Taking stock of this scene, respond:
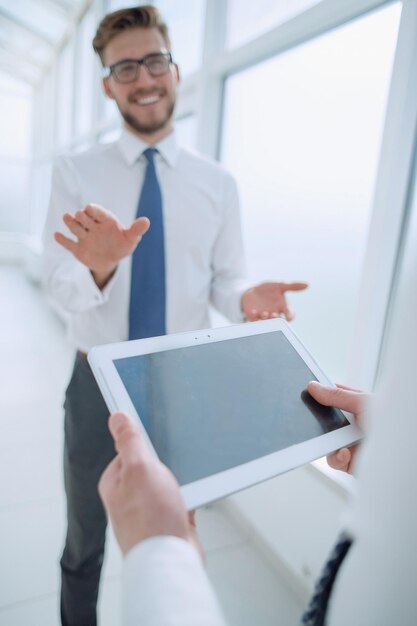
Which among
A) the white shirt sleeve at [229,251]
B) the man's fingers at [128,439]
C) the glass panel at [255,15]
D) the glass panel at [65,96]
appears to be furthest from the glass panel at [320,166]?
the glass panel at [65,96]

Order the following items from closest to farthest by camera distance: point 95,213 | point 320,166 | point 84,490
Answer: point 95,213 < point 84,490 < point 320,166

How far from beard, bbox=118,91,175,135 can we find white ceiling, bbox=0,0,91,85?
415cm

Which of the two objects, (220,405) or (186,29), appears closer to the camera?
(220,405)

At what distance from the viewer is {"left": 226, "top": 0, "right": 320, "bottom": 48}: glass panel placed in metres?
1.53

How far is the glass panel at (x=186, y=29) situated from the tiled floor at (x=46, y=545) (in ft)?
6.92

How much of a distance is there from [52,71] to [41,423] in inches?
225

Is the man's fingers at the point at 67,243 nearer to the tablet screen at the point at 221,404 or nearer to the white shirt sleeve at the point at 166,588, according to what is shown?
the tablet screen at the point at 221,404

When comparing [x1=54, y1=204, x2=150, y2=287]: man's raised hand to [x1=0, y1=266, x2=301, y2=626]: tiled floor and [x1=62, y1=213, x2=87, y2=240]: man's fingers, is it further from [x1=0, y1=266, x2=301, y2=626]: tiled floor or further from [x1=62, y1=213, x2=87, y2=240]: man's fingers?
[x1=0, y1=266, x2=301, y2=626]: tiled floor

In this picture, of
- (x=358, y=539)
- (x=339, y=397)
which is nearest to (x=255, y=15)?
(x=339, y=397)

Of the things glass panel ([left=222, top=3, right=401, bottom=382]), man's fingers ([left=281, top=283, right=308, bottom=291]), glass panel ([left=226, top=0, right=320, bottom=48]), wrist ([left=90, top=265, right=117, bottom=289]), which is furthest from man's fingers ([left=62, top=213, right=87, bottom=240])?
glass panel ([left=226, top=0, right=320, bottom=48])

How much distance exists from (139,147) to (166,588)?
1213mm

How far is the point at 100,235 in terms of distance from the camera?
898 millimetres

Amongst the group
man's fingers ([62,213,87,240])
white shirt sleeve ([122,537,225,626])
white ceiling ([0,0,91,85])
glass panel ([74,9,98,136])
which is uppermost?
white ceiling ([0,0,91,85])

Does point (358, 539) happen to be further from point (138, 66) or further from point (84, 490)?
point (138, 66)
